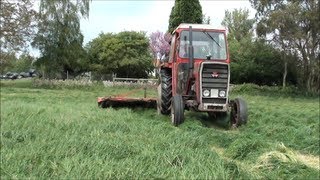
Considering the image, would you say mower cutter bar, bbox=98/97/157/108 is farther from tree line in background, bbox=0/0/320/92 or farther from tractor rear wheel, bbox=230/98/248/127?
tree line in background, bbox=0/0/320/92

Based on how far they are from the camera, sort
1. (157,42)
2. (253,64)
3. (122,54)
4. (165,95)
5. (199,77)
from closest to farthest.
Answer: (199,77), (165,95), (253,64), (122,54), (157,42)

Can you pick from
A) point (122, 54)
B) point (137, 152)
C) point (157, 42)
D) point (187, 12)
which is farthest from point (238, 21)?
point (137, 152)

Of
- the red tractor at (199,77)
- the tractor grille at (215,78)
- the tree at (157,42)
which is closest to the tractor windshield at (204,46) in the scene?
the red tractor at (199,77)

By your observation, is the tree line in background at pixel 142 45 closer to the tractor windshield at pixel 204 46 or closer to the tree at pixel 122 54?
the tree at pixel 122 54

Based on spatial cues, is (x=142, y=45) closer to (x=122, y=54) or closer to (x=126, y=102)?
(x=122, y=54)

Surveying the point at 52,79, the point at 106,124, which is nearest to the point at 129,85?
the point at 52,79

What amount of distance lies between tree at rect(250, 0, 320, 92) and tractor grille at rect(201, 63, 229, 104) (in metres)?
21.0

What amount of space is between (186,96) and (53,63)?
28.6 m

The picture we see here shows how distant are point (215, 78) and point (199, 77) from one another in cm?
40

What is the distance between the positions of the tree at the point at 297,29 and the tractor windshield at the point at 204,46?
2019cm

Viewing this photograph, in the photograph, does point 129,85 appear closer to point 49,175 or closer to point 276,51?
point 276,51

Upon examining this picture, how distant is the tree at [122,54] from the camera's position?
45.1 meters

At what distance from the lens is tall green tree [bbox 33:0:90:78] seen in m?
38.3

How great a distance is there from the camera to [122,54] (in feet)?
150
